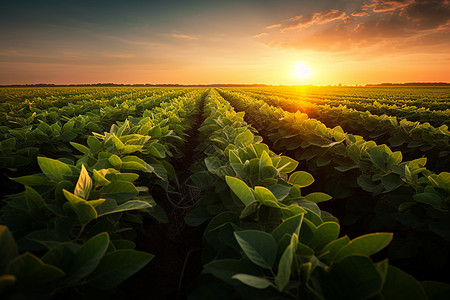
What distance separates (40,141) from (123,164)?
1.78 meters

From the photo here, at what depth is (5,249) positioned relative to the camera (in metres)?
0.64

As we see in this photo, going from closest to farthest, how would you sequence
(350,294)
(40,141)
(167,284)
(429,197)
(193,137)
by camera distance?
(350,294) < (429,197) < (167,284) < (40,141) < (193,137)

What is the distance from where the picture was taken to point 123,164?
4.69ft

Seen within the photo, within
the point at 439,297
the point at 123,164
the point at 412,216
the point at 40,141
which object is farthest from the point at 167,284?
the point at 40,141

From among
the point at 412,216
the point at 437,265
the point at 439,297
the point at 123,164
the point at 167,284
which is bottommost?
the point at 167,284

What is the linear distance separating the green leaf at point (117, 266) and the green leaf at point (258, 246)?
315 mm

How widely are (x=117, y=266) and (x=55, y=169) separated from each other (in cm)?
70

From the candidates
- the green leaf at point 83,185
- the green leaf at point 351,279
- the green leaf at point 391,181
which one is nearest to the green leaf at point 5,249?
the green leaf at point 83,185

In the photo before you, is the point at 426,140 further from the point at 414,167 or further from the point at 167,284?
the point at 167,284

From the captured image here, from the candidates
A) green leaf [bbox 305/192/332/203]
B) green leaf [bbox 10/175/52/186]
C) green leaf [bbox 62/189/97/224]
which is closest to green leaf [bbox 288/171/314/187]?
green leaf [bbox 305/192/332/203]

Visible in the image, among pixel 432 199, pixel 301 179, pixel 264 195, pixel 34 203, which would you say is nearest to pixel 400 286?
pixel 264 195

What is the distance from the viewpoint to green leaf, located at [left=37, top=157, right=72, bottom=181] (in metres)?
1.12

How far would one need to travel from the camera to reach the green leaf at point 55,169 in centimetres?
112

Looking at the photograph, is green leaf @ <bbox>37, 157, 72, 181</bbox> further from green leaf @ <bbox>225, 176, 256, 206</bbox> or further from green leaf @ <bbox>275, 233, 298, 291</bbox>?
green leaf @ <bbox>275, 233, 298, 291</bbox>
